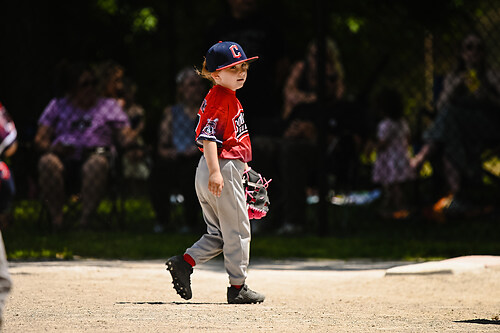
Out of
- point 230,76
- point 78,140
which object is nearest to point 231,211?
point 230,76

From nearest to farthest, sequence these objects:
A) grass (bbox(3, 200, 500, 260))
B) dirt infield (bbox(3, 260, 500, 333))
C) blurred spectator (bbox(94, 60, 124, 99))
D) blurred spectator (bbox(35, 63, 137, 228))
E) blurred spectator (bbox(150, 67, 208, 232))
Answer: dirt infield (bbox(3, 260, 500, 333)) → grass (bbox(3, 200, 500, 260)) → blurred spectator (bbox(35, 63, 137, 228)) → blurred spectator (bbox(150, 67, 208, 232)) → blurred spectator (bbox(94, 60, 124, 99))

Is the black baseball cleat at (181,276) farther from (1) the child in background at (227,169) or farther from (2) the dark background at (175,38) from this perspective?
(2) the dark background at (175,38)

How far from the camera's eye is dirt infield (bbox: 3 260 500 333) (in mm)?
4547

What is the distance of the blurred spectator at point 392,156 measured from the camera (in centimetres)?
1038

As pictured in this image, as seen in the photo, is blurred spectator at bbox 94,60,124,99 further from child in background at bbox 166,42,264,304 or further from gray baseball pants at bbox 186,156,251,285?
gray baseball pants at bbox 186,156,251,285

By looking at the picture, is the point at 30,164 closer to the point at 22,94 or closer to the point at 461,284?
the point at 22,94

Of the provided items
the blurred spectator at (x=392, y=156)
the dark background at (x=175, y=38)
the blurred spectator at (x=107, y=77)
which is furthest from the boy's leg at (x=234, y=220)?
the blurred spectator at (x=392, y=156)

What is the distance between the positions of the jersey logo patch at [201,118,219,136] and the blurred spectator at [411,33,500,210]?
4.85 m

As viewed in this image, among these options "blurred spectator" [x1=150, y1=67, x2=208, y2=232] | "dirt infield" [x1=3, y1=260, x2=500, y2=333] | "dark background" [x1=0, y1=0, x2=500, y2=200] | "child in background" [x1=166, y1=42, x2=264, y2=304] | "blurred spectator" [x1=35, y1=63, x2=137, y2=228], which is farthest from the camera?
"dark background" [x1=0, y1=0, x2=500, y2=200]

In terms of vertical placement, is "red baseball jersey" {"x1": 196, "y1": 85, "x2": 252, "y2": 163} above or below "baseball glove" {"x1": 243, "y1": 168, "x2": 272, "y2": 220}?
above

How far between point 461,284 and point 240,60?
7.14 feet

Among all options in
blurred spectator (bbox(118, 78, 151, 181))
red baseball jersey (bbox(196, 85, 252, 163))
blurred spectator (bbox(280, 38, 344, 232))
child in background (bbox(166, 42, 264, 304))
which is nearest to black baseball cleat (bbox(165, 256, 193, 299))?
child in background (bbox(166, 42, 264, 304))

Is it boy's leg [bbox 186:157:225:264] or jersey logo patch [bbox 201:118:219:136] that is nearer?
jersey logo patch [bbox 201:118:219:136]

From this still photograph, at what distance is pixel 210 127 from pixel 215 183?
32 centimetres
